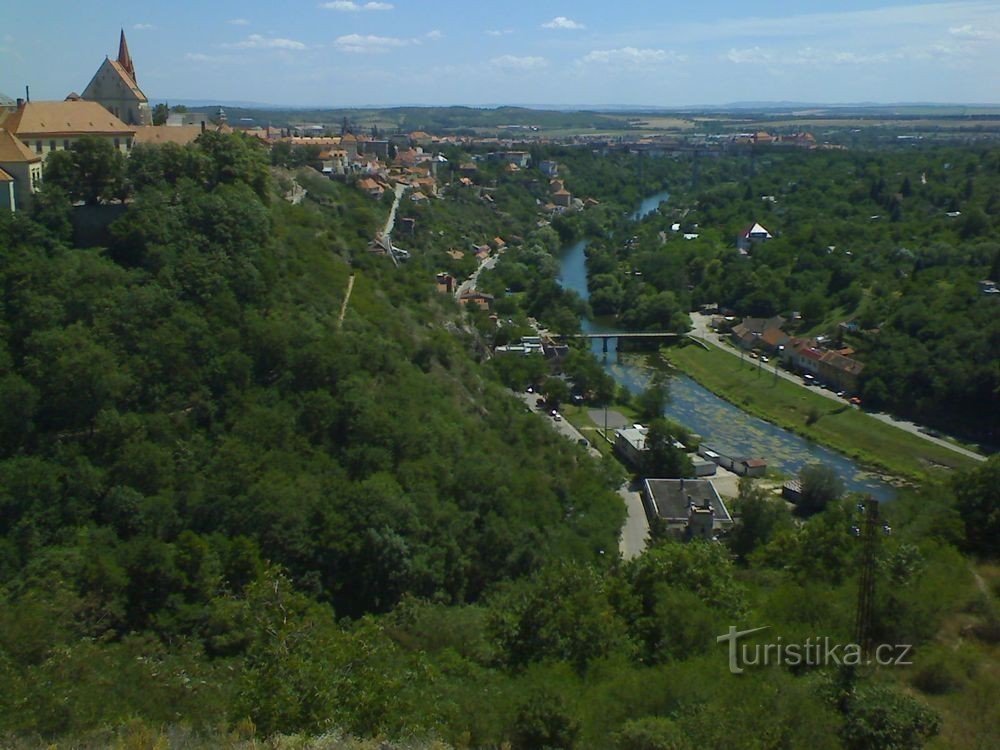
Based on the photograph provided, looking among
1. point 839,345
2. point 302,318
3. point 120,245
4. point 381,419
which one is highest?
point 120,245

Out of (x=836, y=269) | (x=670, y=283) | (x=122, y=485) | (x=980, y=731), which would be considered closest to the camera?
(x=980, y=731)

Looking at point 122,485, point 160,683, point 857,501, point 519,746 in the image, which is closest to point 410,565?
point 122,485

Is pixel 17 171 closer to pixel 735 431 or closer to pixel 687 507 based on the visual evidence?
pixel 687 507

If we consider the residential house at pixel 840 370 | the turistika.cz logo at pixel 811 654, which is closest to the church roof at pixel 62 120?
the turistika.cz logo at pixel 811 654

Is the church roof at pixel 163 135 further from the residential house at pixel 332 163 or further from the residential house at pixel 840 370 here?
the residential house at pixel 840 370

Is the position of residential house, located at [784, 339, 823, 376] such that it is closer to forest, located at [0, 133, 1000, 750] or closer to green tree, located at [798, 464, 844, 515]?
green tree, located at [798, 464, 844, 515]

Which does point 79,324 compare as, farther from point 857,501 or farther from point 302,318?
point 857,501
